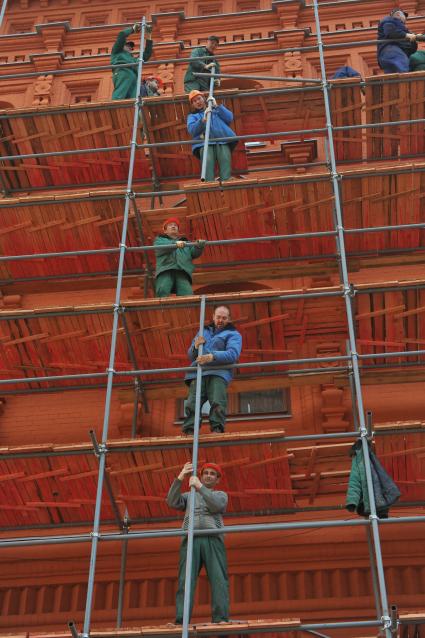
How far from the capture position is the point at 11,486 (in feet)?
45.5

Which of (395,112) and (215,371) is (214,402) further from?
(395,112)

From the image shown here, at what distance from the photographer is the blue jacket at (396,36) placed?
739 inches

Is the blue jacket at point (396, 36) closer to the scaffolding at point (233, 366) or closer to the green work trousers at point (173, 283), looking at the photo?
the scaffolding at point (233, 366)

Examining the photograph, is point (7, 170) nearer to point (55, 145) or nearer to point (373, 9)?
point (55, 145)

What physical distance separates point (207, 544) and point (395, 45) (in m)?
9.90

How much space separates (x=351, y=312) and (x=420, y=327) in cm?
136

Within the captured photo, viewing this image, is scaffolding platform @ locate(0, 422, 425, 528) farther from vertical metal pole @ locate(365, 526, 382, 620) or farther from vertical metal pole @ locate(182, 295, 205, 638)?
vertical metal pole @ locate(365, 526, 382, 620)

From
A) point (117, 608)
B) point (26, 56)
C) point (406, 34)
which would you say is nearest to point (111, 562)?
point (117, 608)

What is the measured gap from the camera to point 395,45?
18734 mm

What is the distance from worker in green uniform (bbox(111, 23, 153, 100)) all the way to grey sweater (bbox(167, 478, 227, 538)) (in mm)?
8777

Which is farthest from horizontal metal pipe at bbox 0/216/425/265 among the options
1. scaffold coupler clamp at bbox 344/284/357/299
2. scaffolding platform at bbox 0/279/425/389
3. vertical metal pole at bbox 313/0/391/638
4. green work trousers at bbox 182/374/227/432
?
green work trousers at bbox 182/374/227/432

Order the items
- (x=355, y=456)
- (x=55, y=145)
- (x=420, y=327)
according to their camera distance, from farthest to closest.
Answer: (x=55, y=145)
(x=420, y=327)
(x=355, y=456)

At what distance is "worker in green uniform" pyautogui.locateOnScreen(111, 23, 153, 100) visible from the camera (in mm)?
19219

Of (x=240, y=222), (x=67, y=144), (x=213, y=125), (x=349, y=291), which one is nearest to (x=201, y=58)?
(x=213, y=125)
